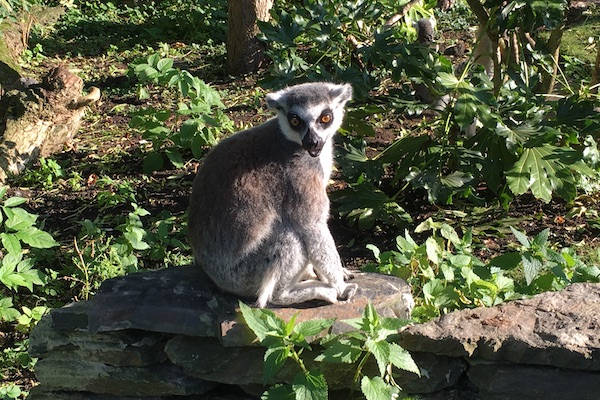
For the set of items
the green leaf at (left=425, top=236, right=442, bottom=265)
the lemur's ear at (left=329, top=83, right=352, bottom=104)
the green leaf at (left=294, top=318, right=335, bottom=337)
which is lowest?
the green leaf at (left=425, top=236, right=442, bottom=265)

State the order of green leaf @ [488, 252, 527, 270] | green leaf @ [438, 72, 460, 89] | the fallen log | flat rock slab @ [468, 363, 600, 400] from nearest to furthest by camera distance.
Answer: flat rock slab @ [468, 363, 600, 400], green leaf @ [488, 252, 527, 270], green leaf @ [438, 72, 460, 89], the fallen log

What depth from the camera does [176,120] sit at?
303 inches

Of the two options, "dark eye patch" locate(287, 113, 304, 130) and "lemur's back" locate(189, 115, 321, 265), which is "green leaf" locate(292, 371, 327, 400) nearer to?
"lemur's back" locate(189, 115, 321, 265)

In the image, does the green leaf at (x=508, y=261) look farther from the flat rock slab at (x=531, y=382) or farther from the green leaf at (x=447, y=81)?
the green leaf at (x=447, y=81)

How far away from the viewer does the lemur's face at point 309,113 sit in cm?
414

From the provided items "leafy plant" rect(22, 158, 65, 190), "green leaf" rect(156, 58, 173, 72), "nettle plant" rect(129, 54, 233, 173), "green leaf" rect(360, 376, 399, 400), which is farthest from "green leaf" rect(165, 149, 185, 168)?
"green leaf" rect(360, 376, 399, 400)

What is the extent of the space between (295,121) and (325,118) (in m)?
0.18

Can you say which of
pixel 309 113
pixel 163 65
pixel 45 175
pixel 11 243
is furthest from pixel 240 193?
pixel 45 175

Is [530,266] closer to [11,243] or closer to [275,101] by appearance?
[275,101]

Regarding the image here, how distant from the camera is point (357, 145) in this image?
22.1 ft

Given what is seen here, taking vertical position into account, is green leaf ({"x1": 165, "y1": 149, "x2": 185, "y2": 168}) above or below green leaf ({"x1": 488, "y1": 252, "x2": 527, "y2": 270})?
above

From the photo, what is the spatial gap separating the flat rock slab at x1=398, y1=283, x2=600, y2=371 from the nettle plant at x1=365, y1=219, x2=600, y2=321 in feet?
1.20

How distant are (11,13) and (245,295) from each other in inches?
335

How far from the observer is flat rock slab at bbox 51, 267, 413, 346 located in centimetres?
390
